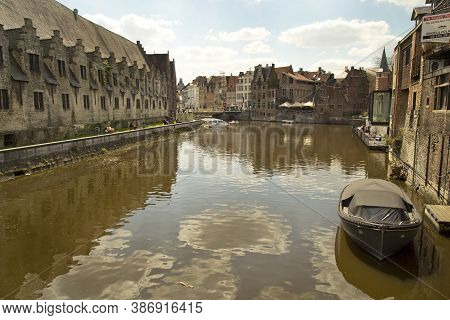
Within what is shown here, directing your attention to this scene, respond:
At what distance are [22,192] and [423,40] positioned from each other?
23.6 m

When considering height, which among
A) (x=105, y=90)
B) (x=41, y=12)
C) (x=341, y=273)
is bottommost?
(x=341, y=273)

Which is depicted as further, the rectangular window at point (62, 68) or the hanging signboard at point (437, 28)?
the rectangular window at point (62, 68)

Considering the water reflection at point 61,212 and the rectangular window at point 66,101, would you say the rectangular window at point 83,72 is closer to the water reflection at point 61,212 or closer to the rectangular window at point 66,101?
the rectangular window at point 66,101

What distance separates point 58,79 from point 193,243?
28257 mm

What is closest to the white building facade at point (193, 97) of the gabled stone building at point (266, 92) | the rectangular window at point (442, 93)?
the gabled stone building at point (266, 92)

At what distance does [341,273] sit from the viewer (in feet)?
37.2

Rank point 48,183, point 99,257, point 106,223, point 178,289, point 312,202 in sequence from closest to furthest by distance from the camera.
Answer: point 178,289
point 99,257
point 106,223
point 312,202
point 48,183

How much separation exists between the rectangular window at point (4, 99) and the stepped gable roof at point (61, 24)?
7792mm

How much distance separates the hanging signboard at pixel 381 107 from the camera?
4194 cm

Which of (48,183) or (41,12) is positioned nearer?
(48,183)

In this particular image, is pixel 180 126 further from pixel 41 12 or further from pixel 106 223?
pixel 106 223

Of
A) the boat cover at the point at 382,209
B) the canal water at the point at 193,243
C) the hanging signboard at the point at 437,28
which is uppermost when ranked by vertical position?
the hanging signboard at the point at 437,28

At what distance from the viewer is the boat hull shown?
439 inches

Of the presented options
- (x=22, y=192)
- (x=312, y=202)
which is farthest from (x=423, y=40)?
(x=22, y=192)
